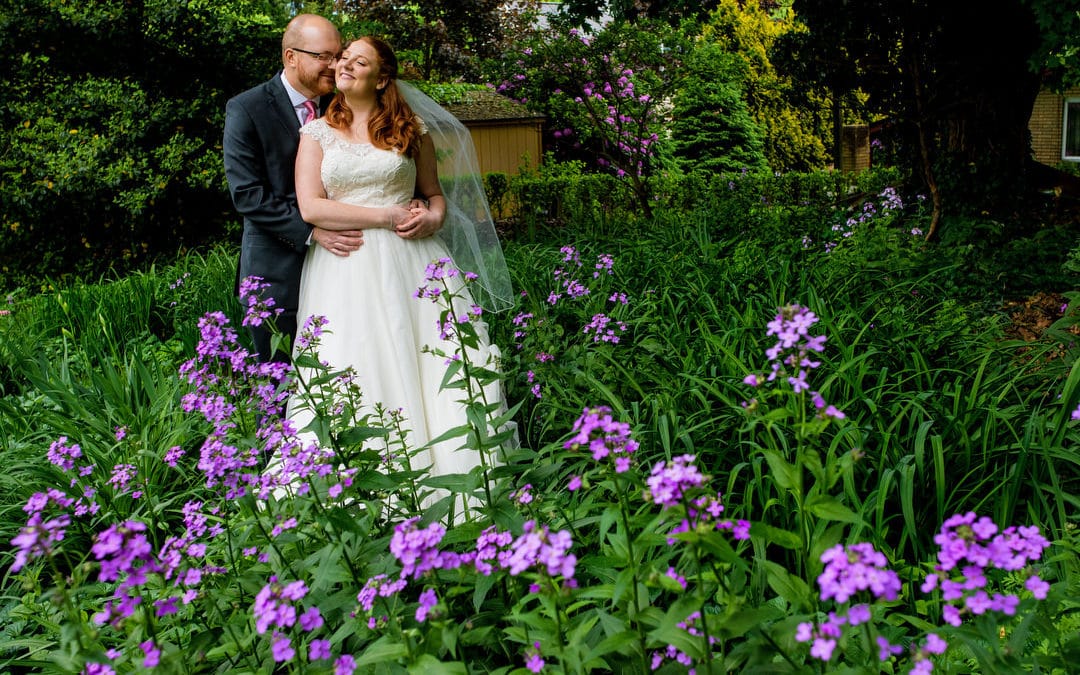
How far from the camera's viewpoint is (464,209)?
386 centimetres

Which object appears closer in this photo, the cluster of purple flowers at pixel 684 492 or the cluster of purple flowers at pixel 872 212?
the cluster of purple flowers at pixel 684 492

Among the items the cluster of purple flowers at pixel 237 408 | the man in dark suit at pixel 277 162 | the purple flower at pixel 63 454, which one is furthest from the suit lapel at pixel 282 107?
the purple flower at pixel 63 454

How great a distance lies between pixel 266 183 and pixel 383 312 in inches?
32.9

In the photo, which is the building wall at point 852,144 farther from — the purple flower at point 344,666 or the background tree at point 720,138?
the purple flower at point 344,666

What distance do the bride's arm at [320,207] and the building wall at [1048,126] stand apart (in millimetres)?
19928

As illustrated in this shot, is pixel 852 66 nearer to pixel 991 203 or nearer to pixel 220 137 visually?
pixel 991 203

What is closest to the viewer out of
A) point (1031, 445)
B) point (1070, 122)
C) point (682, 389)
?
point (1031, 445)

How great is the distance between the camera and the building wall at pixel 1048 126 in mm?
18781

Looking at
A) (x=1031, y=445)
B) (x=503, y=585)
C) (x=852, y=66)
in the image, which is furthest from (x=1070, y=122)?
(x=503, y=585)

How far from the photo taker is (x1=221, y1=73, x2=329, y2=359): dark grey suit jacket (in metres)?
3.47

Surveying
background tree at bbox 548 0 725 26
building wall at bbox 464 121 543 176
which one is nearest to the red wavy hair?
background tree at bbox 548 0 725 26

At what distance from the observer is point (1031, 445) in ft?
8.25

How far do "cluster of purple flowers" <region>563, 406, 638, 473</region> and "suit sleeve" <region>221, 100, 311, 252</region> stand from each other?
241 cm

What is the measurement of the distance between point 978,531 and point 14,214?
31.5 feet
